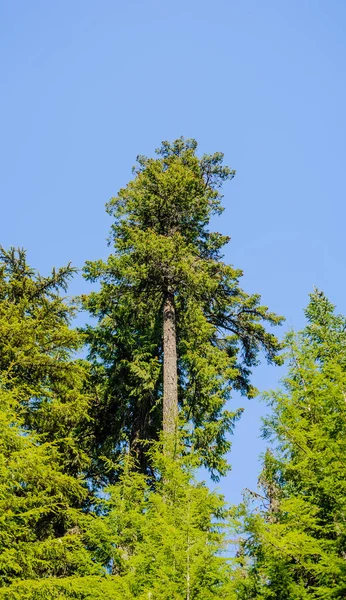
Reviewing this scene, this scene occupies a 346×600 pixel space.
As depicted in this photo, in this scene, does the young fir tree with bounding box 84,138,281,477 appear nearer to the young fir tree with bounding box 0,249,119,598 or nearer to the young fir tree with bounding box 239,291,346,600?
the young fir tree with bounding box 0,249,119,598

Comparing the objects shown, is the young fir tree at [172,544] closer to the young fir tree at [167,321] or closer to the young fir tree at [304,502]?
the young fir tree at [304,502]

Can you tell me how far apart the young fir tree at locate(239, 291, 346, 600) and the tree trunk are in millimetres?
2975

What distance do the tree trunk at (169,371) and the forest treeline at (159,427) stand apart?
4 centimetres

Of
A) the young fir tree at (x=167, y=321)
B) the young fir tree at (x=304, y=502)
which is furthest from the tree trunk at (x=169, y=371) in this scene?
the young fir tree at (x=304, y=502)

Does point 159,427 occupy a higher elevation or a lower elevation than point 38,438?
higher

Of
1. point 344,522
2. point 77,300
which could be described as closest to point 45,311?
point 77,300

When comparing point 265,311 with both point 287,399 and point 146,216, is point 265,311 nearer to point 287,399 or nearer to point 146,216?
point 146,216

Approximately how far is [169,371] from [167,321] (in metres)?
1.90

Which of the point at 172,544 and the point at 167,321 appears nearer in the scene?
the point at 172,544

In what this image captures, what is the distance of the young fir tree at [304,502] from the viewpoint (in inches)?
229

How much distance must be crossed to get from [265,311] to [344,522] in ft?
34.1

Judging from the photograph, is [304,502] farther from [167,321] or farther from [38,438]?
[167,321]

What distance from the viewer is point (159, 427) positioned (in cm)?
1465

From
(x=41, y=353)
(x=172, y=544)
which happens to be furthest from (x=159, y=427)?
(x=172, y=544)
